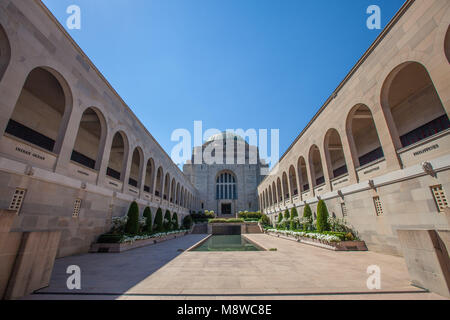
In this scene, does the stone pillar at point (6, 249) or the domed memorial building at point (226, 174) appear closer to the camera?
the stone pillar at point (6, 249)

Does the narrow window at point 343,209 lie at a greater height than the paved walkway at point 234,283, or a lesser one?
greater

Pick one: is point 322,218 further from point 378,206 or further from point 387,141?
point 387,141

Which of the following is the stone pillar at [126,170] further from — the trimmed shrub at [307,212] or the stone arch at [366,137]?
the stone arch at [366,137]

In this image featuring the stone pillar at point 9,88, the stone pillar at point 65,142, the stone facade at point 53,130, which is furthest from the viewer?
the stone pillar at point 65,142

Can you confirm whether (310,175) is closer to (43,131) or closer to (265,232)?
(265,232)

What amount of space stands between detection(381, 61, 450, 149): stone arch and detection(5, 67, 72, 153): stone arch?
1779cm

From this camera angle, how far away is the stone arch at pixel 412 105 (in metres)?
10.6

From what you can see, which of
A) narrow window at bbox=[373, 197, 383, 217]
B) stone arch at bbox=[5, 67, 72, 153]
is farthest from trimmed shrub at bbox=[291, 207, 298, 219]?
stone arch at bbox=[5, 67, 72, 153]

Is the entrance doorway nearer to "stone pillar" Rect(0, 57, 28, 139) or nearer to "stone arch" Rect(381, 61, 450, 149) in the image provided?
"stone arch" Rect(381, 61, 450, 149)

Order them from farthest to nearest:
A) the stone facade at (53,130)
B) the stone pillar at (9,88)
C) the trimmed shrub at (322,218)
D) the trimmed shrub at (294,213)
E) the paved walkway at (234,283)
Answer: the trimmed shrub at (294,213), the trimmed shrub at (322,218), the stone facade at (53,130), the stone pillar at (9,88), the paved walkway at (234,283)

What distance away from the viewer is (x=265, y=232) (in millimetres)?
29578

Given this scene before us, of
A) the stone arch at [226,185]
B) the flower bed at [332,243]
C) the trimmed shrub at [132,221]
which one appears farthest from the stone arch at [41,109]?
the stone arch at [226,185]

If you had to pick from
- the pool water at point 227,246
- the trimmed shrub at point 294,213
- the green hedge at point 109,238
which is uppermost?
the trimmed shrub at point 294,213

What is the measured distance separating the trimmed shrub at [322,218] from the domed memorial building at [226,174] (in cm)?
3322
